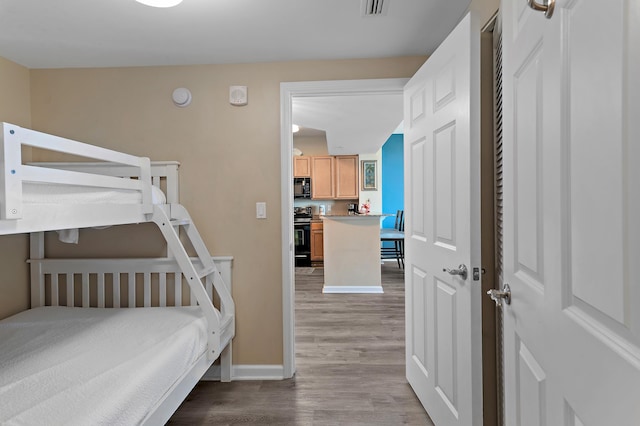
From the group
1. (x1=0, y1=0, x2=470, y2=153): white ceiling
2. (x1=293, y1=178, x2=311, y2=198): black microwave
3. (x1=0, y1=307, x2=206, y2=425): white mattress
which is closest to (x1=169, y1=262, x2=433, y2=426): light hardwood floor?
(x1=0, y1=307, x2=206, y2=425): white mattress

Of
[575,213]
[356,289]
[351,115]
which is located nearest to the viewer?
[575,213]

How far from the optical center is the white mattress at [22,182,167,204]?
1.31 m

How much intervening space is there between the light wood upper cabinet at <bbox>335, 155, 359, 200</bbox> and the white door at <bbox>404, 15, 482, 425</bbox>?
491 centimetres

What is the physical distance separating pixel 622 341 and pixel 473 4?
183 cm

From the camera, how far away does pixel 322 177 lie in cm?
730

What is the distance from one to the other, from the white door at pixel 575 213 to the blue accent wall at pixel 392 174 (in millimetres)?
6531

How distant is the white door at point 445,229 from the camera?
1.55 meters

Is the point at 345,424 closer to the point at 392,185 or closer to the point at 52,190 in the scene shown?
the point at 52,190

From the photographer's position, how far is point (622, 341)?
1.87 ft

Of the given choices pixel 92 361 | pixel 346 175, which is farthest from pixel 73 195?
pixel 346 175

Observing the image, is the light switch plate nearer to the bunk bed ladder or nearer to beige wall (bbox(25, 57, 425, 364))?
beige wall (bbox(25, 57, 425, 364))

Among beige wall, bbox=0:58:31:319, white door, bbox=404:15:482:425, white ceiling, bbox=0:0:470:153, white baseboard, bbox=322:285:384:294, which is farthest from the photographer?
white baseboard, bbox=322:285:384:294

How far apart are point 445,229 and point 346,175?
555 centimetres

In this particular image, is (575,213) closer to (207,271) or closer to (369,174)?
(207,271)
